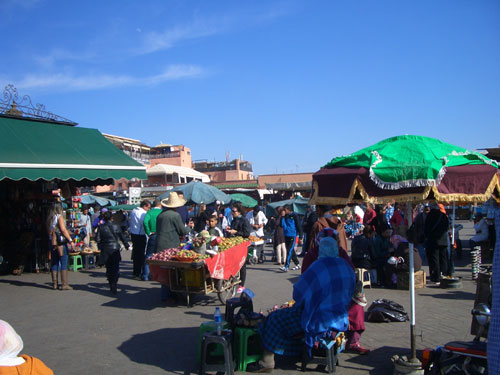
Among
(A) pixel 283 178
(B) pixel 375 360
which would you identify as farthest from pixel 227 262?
(A) pixel 283 178

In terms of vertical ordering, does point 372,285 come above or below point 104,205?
below

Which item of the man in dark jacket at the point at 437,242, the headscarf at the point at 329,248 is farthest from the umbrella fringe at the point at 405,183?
the man in dark jacket at the point at 437,242

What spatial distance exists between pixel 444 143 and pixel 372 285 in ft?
17.2

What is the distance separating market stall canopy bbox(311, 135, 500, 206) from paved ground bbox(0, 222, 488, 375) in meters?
2.04

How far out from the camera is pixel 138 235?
10617 mm

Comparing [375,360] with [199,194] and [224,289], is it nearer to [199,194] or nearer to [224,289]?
[224,289]

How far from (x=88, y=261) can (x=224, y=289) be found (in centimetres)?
693

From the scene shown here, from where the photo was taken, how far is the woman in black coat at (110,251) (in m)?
9.00

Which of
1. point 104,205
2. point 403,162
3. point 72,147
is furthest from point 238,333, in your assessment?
point 104,205

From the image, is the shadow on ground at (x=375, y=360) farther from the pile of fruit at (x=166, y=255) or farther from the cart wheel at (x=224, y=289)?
the pile of fruit at (x=166, y=255)

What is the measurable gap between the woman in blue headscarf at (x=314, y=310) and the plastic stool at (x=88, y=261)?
368 inches

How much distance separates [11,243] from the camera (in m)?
11.7

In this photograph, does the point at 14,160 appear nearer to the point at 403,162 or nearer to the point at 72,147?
the point at 72,147

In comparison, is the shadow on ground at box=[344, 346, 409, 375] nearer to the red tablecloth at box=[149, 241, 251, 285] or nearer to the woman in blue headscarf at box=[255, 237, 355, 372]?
the woman in blue headscarf at box=[255, 237, 355, 372]
